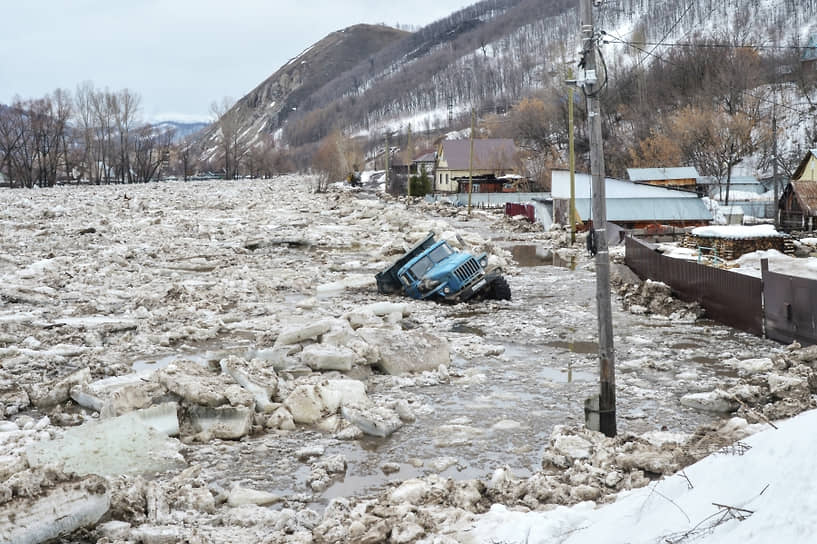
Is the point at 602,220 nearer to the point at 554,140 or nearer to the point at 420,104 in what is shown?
the point at 554,140

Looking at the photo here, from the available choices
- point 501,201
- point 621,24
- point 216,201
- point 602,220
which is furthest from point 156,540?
point 621,24

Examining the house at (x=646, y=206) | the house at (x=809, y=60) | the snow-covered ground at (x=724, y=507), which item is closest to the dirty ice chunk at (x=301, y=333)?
the snow-covered ground at (x=724, y=507)

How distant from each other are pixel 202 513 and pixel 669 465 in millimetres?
4607

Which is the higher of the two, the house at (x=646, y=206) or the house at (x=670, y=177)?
the house at (x=670, y=177)

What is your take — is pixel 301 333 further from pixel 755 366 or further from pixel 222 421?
pixel 755 366

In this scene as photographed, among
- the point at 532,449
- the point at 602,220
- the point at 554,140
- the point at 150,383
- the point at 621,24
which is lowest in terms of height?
the point at 532,449

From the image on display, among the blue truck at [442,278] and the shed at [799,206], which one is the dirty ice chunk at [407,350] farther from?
the shed at [799,206]

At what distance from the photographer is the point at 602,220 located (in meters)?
8.72

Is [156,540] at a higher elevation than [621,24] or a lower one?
lower

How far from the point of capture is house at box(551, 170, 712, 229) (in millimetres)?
37312

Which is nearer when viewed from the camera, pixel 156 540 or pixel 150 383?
pixel 156 540

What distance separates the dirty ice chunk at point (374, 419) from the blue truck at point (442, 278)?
9173 mm

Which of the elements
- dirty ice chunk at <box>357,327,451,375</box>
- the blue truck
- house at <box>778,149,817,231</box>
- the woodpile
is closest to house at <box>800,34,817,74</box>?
house at <box>778,149,817,231</box>

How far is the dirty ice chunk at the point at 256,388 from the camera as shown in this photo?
10.1 meters
